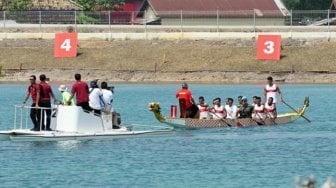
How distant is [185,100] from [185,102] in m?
0.11

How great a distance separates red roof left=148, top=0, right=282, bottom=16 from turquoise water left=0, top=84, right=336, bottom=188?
4562 cm

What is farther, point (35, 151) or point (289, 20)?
point (289, 20)

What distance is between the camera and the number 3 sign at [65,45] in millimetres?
76062

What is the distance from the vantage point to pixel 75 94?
124 ft

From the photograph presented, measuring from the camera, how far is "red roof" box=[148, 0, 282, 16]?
92438mm

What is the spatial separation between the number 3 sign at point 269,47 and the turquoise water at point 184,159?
26.3m

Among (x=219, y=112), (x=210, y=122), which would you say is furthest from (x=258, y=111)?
(x=210, y=122)

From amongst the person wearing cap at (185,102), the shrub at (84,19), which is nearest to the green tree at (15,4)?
the shrub at (84,19)

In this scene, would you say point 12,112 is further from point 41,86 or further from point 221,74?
point 221,74

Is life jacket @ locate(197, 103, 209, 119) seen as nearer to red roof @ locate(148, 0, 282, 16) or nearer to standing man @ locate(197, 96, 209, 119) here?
standing man @ locate(197, 96, 209, 119)

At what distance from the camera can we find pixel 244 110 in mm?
43906

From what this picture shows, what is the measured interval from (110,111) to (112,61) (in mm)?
36524

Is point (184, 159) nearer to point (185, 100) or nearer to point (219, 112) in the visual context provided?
point (185, 100)

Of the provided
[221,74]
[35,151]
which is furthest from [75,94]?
[221,74]
